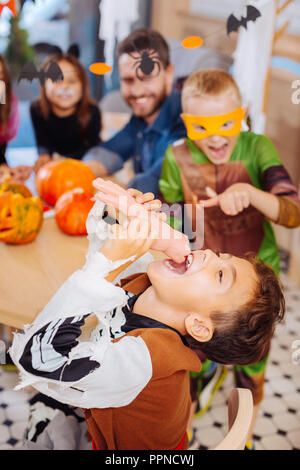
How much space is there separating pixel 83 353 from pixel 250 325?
27 centimetres

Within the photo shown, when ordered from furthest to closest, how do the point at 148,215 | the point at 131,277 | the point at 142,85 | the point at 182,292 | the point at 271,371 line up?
the point at 271,371 < the point at 142,85 < the point at 131,277 < the point at 182,292 < the point at 148,215

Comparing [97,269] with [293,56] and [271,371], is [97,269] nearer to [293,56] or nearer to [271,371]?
[271,371]

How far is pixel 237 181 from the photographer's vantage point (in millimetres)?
1034

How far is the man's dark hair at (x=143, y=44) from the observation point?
1014 millimetres

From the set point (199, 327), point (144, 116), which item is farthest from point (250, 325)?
point (144, 116)

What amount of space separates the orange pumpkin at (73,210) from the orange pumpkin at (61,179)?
106 millimetres

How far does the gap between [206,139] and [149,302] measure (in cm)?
36

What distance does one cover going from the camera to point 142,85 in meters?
1.20

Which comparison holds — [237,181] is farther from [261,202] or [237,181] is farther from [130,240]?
[130,240]

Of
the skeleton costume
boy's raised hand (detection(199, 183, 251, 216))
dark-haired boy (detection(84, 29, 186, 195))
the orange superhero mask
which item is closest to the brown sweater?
the skeleton costume

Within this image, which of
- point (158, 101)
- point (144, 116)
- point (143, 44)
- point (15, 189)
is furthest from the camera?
point (144, 116)

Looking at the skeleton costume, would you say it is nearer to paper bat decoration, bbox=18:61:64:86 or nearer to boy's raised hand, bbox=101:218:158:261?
boy's raised hand, bbox=101:218:158:261

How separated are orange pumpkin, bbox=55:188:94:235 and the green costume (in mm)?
189
